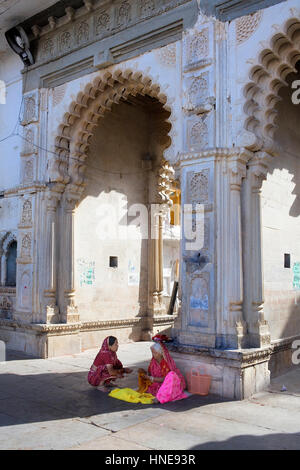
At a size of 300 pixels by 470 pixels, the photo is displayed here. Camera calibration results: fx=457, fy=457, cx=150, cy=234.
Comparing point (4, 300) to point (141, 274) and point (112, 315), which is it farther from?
point (141, 274)

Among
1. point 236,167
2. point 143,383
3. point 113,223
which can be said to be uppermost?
point 236,167

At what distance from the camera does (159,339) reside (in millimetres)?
6074

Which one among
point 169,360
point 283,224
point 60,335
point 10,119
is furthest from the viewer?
point 10,119

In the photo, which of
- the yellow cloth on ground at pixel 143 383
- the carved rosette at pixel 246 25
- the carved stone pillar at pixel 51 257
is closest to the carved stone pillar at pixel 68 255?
the carved stone pillar at pixel 51 257

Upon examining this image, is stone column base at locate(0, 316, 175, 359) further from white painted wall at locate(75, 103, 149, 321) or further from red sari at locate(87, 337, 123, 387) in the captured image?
red sari at locate(87, 337, 123, 387)

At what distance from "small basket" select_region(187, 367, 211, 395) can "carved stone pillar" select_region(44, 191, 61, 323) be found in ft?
11.4

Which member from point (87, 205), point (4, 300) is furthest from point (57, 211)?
point (4, 300)

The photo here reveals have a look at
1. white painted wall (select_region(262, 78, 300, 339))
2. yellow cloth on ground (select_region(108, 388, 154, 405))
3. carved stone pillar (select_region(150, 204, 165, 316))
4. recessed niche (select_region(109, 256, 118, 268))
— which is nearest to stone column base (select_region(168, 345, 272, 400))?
yellow cloth on ground (select_region(108, 388, 154, 405))

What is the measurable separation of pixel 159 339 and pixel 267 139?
303 cm

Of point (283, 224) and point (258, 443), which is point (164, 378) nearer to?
point (258, 443)

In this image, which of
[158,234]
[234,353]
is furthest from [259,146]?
[158,234]

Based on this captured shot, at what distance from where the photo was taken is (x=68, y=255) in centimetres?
880

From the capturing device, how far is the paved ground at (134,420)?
4.16 metres

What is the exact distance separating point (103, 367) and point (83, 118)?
4599 millimetres
